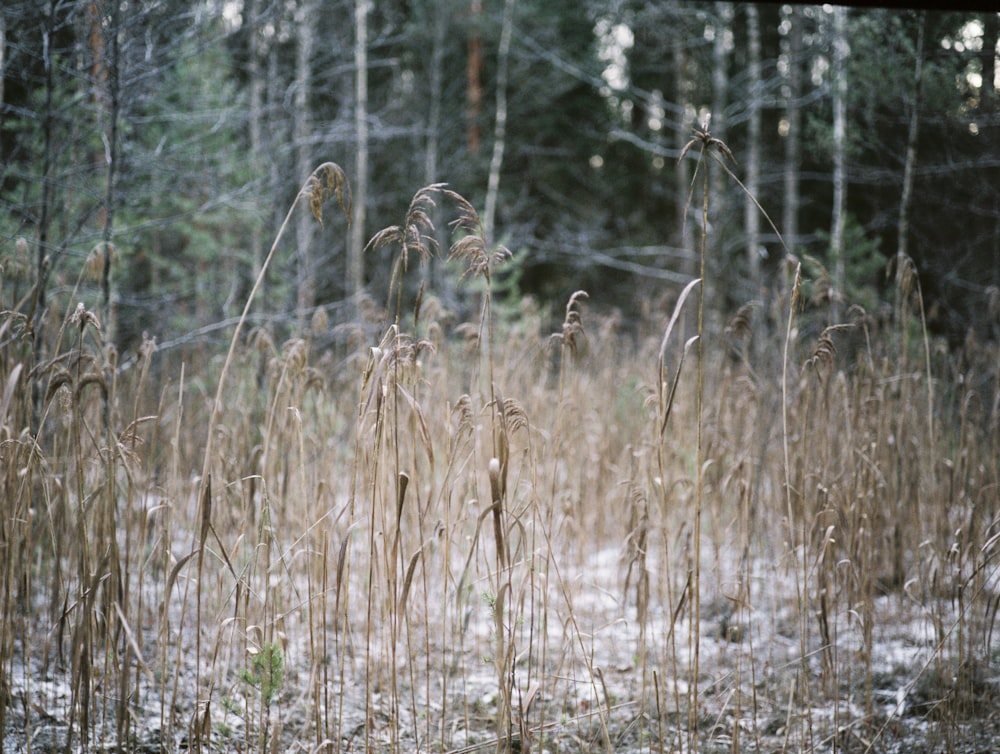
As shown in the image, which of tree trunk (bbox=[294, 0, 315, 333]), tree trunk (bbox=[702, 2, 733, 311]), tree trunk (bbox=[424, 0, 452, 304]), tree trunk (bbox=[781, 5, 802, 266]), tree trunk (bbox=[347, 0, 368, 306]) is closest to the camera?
tree trunk (bbox=[294, 0, 315, 333])

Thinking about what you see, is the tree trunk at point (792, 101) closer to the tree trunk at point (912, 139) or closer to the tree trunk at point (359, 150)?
the tree trunk at point (912, 139)

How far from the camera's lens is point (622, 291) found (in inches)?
457

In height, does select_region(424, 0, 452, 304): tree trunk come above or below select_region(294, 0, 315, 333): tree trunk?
above

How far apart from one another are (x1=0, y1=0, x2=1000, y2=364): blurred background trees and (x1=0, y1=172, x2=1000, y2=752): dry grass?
1.37ft

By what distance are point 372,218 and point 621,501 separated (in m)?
8.13

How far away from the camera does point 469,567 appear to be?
2.41 meters

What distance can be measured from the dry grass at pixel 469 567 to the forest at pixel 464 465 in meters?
0.02

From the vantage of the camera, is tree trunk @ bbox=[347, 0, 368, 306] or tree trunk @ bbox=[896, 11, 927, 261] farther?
tree trunk @ bbox=[347, 0, 368, 306]

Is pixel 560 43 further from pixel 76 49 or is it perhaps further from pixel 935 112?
pixel 76 49

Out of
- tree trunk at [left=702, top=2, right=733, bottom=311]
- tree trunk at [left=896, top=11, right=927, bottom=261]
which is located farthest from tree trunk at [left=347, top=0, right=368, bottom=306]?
tree trunk at [left=896, top=11, right=927, bottom=261]

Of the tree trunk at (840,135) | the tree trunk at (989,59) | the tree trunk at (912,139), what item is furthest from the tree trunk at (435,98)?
the tree trunk at (989,59)

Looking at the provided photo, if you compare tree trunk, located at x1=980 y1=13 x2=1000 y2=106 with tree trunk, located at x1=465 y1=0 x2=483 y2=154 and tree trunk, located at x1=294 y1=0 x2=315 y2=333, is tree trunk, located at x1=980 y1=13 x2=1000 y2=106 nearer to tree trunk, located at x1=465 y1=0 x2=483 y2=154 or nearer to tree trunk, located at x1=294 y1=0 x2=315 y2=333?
tree trunk, located at x1=294 y1=0 x2=315 y2=333

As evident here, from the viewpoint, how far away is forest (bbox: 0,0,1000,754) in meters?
1.42

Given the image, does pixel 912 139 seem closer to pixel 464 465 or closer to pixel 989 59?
pixel 989 59
